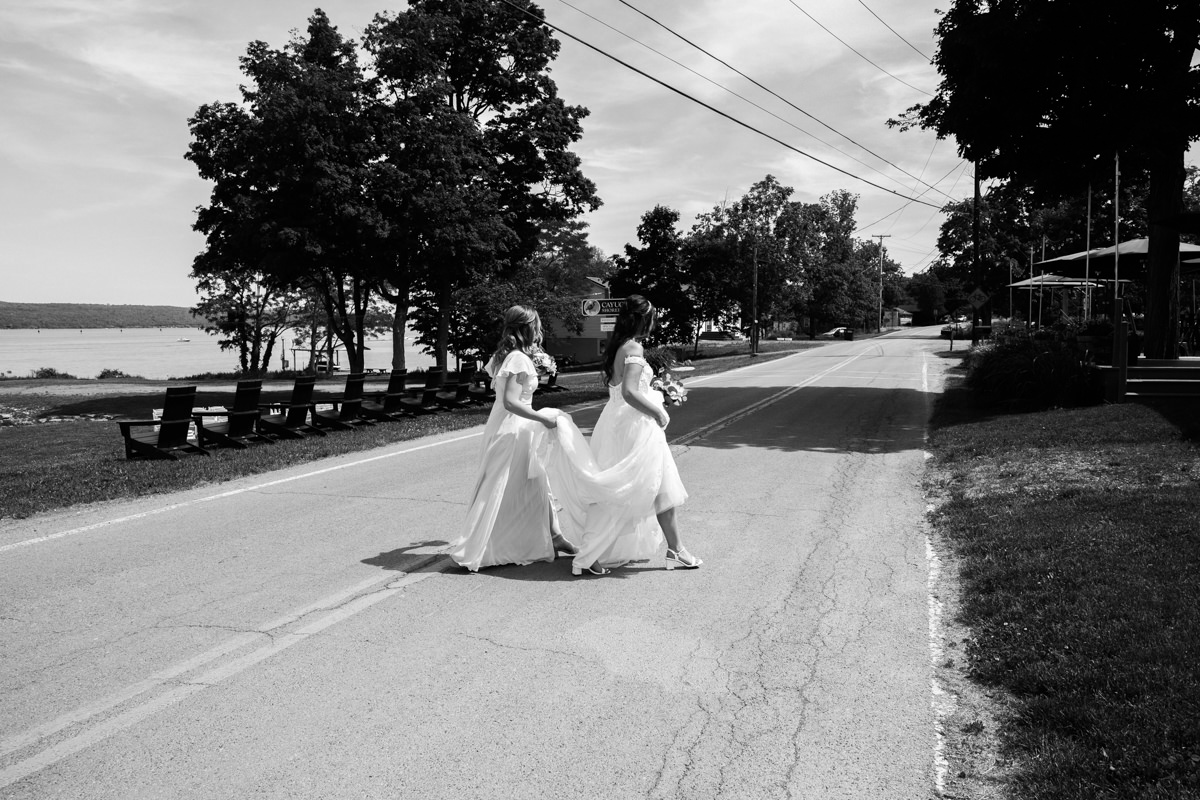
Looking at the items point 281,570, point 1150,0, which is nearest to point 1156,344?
point 1150,0

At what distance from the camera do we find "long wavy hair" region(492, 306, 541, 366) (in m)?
6.54

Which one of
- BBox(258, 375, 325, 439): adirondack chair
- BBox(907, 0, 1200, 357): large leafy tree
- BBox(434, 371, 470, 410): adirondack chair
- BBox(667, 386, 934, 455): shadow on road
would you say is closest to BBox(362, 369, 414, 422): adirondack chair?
BBox(434, 371, 470, 410): adirondack chair

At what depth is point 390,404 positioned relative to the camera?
58.4ft

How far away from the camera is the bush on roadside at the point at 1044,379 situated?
638 inches

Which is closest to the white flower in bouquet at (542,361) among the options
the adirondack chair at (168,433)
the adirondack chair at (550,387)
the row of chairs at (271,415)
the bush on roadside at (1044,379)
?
the row of chairs at (271,415)

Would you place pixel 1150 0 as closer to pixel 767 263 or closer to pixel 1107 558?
pixel 1107 558

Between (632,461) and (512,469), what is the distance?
93 cm

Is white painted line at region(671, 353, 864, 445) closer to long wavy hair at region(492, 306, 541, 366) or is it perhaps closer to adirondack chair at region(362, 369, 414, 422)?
adirondack chair at region(362, 369, 414, 422)

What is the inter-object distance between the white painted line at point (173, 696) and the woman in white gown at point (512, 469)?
811 millimetres

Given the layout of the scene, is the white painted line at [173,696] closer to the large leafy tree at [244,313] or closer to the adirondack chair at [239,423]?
the adirondack chair at [239,423]

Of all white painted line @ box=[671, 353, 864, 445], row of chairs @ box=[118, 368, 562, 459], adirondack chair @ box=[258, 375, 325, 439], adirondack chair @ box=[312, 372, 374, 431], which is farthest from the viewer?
adirondack chair @ box=[312, 372, 374, 431]

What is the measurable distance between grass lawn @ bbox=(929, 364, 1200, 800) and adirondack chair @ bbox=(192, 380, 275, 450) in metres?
9.85

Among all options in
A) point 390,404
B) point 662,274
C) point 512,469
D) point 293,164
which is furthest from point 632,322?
point 662,274

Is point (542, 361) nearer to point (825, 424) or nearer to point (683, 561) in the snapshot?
point (683, 561)
